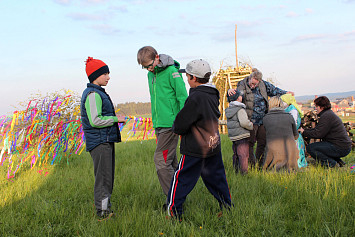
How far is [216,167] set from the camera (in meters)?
2.99

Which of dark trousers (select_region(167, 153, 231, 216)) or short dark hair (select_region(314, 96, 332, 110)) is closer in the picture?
dark trousers (select_region(167, 153, 231, 216))

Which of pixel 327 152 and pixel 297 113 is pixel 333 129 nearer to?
pixel 327 152

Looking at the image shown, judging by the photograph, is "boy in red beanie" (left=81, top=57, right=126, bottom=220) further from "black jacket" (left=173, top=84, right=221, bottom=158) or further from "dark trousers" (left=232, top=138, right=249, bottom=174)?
"dark trousers" (left=232, top=138, right=249, bottom=174)

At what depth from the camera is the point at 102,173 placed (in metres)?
3.09

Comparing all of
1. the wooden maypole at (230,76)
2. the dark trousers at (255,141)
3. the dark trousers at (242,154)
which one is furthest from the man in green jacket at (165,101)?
the wooden maypole at (230,76)

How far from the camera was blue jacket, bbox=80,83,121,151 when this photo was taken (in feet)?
9.84

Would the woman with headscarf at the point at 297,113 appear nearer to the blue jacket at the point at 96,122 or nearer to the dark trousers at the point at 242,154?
the dark trousers at the point at 242,154

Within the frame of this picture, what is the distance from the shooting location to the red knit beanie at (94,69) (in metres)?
3.17

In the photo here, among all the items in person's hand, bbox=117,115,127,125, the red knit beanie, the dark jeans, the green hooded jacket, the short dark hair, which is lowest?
the dark jeans

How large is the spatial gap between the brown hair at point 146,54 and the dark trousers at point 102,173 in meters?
1.12

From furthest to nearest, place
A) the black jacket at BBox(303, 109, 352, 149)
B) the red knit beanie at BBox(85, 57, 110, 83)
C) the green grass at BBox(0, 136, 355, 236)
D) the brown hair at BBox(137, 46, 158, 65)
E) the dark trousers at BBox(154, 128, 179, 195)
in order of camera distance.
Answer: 1. the black jacket at BBox(303, 109, 352, 149)
2. the dark trousers at BBox(154, 128, 179, 195)
3. the brown hair at BBox(137, 46, 158, 65)
4. the red knit beanie at BBox(85, 57, 110, 83)
5. the green grass at BBox(0, 136, 355, 236)

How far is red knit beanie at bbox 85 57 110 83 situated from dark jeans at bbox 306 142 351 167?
4686mm

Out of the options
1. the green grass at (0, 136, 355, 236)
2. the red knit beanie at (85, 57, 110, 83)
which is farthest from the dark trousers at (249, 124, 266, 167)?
the red knit beanie at (85, 57, 110, 83)

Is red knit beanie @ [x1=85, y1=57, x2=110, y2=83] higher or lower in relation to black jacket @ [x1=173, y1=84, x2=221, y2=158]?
higher
